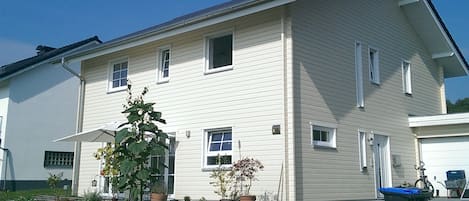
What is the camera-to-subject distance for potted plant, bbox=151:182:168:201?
12492 mm

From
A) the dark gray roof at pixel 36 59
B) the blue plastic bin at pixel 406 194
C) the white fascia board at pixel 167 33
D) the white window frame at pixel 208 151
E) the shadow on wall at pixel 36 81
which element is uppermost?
the dark gray roof at pixel 36 59

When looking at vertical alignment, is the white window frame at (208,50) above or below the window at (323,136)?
above

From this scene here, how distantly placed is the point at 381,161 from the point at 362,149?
1.29 metres

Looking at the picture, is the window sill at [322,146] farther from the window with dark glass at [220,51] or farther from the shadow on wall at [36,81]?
the shadow on wall at [36,81]

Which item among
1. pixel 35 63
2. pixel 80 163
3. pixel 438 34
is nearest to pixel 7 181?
pixel 35 63

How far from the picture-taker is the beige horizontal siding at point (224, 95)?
1180 cm

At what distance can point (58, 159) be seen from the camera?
2408 centimetres

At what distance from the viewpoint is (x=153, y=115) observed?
1112 cm

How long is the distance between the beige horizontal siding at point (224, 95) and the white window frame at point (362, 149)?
3.19 m

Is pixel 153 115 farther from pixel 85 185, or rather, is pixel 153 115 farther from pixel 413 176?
pixel 413 176

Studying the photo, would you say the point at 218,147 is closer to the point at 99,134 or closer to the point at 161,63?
the point at 161,63

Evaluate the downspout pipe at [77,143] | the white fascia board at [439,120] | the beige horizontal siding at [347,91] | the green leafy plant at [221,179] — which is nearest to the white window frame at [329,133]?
the beige horizontal siding at [347,91]

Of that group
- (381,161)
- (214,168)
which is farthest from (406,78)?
(214,168)

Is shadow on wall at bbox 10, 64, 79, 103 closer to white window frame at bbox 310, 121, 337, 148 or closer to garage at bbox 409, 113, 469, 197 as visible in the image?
white window frame at bbox 310, 121, 337, 148
